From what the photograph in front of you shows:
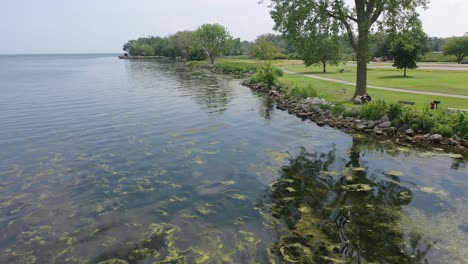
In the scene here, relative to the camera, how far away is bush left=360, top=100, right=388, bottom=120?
2388 cm

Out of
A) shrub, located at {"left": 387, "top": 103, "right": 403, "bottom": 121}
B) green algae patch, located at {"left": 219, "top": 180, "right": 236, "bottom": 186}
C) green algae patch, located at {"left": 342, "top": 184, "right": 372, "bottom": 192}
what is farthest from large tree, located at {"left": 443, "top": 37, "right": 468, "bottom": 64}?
green algae patch, located at {"left": 219, "top": 180, "right": 236, "bottom": 186}

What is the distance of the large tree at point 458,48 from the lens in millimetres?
85812

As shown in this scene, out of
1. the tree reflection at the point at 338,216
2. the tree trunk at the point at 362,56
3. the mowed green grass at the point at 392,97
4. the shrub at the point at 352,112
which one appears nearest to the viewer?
the tree reflection at the point at 338,216

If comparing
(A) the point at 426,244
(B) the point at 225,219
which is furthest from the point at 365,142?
(B) the point at 225,219

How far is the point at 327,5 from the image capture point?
28.6 meters

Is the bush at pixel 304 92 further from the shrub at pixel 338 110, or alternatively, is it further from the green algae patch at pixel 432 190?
the green algae patch at pixel 432 190

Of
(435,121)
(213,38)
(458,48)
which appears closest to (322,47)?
(435,121)

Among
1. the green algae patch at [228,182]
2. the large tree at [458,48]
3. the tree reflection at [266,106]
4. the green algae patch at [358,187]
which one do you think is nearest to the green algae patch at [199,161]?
the green algae patch at [228,182]

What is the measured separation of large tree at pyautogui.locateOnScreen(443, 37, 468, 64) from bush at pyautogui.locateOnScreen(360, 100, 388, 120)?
80115mm

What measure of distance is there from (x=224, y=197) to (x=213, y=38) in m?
110

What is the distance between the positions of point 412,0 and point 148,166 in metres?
25.6

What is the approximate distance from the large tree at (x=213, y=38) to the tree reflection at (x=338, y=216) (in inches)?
4128

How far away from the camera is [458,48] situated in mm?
86750

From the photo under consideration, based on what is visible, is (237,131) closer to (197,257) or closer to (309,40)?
(309,40)
